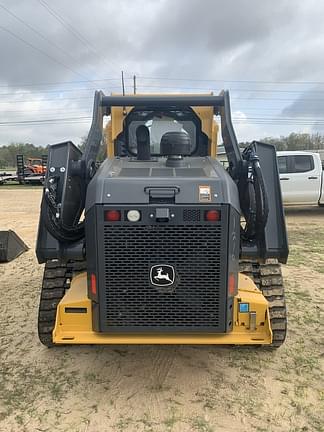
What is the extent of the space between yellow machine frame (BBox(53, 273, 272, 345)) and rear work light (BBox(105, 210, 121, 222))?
→ 0.69 metres

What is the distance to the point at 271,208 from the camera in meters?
3.72

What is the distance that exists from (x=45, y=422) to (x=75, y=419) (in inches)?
7.9

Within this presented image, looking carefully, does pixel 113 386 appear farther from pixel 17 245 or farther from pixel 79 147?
pixel 17 245

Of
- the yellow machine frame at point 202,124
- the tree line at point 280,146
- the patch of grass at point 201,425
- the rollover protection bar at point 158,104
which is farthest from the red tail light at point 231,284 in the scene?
the tree line at point 280,146

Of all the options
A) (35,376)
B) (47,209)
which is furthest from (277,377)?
(47,209)

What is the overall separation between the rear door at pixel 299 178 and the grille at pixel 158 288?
10227 millimetres

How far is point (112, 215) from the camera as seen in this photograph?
309 cm

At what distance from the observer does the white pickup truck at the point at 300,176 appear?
42.5 feet

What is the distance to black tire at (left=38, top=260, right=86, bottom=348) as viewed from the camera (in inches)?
155

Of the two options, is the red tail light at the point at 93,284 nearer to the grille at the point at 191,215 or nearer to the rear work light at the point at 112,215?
the rear work light at the point at 112,215

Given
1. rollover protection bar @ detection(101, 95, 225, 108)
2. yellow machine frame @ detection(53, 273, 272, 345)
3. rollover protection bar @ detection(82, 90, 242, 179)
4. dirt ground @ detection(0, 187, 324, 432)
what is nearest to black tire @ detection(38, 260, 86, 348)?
dirt ground @ detection(0, 187, 324, 432)

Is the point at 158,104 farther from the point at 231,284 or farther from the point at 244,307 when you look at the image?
the point at 244,307

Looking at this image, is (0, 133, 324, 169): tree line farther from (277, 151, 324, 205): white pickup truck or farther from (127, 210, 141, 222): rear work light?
(127, 210, 141, 222): rear work light

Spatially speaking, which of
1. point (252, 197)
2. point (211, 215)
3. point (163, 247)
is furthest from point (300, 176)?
point (163, 247)
